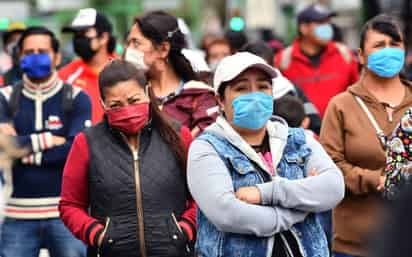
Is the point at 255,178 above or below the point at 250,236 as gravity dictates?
above

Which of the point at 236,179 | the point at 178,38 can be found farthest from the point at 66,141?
the point at 236,179

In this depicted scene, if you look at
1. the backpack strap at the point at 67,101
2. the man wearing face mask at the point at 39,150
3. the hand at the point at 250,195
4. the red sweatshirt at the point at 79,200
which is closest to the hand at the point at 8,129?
the man wearing face mask at the point at 39,150

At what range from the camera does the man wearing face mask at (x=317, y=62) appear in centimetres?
987

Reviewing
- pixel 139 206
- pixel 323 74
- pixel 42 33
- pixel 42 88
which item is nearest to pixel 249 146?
pixel 139 206

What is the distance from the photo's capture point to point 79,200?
17.1ft

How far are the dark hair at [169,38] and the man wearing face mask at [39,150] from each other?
0.75 m

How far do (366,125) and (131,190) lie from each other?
1.80 meters

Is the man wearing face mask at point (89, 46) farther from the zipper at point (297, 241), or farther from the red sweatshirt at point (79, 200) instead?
the zipper at point (297, 241)

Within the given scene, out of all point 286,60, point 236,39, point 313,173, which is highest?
point 313,173

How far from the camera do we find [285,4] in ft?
107

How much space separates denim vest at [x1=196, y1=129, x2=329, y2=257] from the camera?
14.0 feet

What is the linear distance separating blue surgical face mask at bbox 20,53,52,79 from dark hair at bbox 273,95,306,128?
1633mm

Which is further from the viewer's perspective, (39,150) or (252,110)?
(39,150)

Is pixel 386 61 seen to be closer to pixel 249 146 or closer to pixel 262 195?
pixel 249 146
